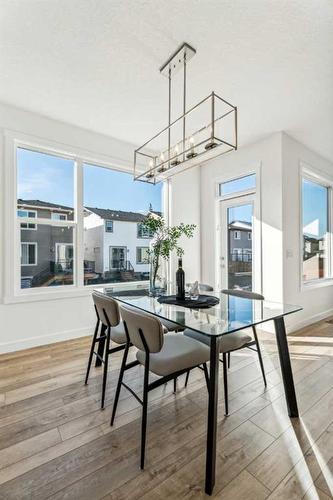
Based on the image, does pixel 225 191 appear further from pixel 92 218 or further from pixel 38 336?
pixel 38 336

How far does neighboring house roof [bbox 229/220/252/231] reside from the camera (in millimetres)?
4008

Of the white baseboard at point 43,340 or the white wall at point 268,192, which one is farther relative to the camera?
the white wall at point 268,192

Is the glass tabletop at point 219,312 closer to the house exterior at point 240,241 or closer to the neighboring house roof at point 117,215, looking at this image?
the neighboring house roof at point 117,215

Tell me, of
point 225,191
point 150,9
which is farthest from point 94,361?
point 225,191

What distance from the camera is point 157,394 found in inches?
81.8

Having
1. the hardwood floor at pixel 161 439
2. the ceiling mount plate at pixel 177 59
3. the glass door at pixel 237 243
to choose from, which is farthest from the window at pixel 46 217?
the glass door at pixel 237 243

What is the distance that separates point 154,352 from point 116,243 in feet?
8.57

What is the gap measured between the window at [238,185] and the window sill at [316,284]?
174cm

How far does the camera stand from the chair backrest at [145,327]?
1.40 m

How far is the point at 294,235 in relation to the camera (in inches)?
147

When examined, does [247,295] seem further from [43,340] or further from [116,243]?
[43,340]

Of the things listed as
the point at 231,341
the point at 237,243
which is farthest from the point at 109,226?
the point at 231,341

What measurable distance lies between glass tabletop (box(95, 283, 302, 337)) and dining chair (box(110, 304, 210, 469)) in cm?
20

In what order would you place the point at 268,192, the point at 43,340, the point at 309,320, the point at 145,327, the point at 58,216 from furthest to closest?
the point at 309,320 < the point at 268,192 < the point at 58,216 < the point at 43,340 < the point at 145,327
